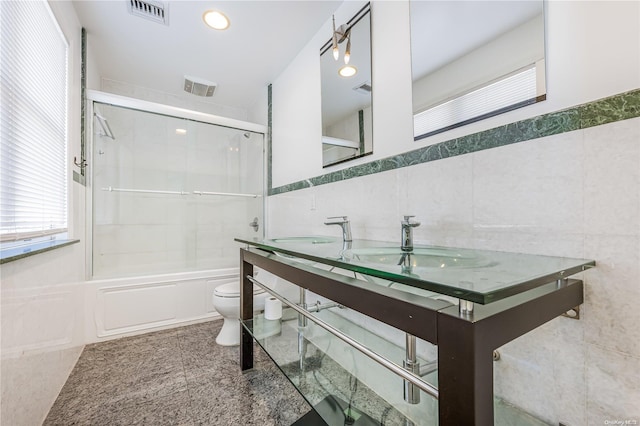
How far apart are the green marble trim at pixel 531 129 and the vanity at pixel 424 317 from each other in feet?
1.28

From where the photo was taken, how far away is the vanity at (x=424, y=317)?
1.55ft

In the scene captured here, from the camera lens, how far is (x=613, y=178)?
726 millimetres

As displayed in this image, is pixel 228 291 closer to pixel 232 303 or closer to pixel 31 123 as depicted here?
pixel 232 303

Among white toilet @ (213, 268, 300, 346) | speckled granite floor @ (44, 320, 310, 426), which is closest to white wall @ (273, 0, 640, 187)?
white toilet @ (213, 268, 300, 346)

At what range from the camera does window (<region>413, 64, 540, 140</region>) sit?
3.00ft

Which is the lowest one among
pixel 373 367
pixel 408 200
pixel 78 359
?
pixel 78 359

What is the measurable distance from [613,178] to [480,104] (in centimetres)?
48

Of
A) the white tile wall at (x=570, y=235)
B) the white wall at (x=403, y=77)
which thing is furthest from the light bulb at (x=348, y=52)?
the white tile wall at (x=570, y=235)

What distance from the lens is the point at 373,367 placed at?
127 cm

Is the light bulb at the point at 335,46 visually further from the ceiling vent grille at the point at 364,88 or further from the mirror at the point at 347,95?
the ceiling vent grille at the point at 364,88

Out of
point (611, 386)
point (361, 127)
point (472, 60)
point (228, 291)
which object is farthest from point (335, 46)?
point (611, 386)

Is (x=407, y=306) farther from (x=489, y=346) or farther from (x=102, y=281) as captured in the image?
(x=102, y=281)

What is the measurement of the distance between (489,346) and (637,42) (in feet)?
2.90

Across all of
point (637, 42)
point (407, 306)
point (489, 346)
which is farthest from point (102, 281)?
point (637, 42)
